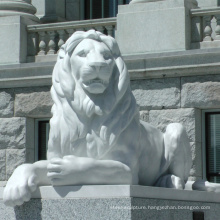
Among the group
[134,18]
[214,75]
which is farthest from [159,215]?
[134,18]

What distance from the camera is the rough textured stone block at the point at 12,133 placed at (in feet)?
49.0

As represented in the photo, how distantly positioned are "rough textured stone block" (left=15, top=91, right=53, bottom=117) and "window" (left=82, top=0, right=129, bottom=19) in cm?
381

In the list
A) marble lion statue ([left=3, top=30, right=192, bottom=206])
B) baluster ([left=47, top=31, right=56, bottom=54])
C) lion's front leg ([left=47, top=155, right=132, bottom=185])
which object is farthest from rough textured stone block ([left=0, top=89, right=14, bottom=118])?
lion's front leg ([left=47, top=155, right=132, bottom=185])

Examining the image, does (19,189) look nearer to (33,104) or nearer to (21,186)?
(21,186)

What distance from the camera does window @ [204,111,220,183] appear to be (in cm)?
1386

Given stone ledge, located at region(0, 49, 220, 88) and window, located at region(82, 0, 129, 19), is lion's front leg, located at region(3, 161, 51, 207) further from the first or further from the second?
window, located at region(82, 0, 129, 19)

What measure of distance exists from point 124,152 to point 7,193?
4.27 ft

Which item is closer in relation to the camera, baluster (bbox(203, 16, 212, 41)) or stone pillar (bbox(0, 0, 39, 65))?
baluster (bbox(203, 16, 212, 41))

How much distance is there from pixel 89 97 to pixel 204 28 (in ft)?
21.1

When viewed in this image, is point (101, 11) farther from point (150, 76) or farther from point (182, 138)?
point (182, 138)

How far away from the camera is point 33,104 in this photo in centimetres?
1501

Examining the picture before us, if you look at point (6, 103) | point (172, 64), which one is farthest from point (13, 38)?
point (172, 64)

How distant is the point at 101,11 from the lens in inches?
716

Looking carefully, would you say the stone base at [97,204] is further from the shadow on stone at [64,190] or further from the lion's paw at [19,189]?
the lion's paw at [19,189]
